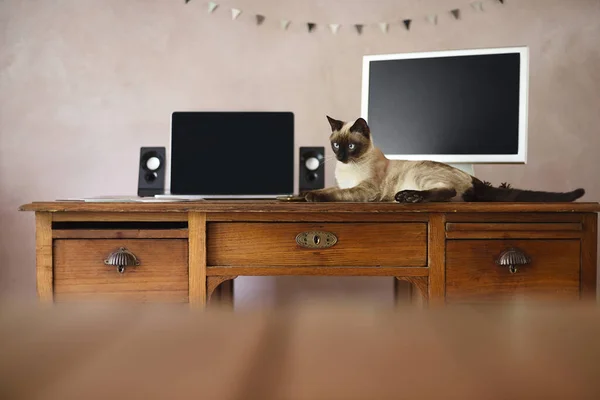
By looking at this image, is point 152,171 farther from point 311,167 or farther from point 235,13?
point 235,13

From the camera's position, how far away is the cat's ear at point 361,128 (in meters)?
1.37

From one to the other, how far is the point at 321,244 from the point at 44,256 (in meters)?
0.66

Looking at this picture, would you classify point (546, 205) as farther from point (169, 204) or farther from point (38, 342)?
point (38, 342)

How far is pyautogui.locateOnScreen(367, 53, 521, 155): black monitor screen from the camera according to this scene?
1.45 metres

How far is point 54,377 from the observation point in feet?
0.55

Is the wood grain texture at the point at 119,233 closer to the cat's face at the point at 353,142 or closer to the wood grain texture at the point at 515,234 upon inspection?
the cat's face at the point at 353,142

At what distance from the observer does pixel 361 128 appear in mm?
1378

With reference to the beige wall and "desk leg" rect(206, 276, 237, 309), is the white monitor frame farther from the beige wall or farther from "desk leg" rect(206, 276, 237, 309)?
"desk leg" rect(206, 276, 237, 309)

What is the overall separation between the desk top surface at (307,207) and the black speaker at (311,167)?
0.52m

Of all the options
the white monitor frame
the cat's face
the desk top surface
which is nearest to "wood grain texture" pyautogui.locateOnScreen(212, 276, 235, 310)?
the desk top surface

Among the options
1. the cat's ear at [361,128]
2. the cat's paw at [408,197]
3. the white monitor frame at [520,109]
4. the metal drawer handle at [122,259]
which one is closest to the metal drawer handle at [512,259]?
the cat's paw at [408,197]

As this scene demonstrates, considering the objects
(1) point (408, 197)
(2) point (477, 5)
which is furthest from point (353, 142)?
(2) point (477, 5)

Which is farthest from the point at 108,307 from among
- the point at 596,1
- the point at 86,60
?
the point at 596,1

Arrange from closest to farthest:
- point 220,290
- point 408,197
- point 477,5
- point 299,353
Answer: point 299,353
point 408,197
point 220,290
point 477,5
